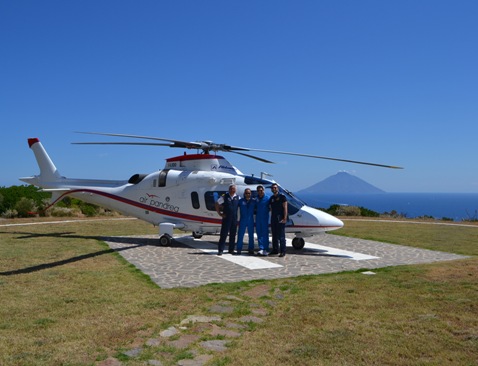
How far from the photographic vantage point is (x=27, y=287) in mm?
7410

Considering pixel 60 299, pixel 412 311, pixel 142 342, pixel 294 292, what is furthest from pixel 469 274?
pixel 60 299

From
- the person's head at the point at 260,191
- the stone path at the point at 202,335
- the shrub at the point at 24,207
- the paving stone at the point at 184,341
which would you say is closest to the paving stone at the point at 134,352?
the stone path at the point at 202,335

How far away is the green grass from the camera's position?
173 inches

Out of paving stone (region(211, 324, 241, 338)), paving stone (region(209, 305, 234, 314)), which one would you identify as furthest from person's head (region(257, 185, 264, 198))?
paving stone (region(211, 324, 241, 338))

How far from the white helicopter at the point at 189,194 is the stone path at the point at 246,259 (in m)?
0.72

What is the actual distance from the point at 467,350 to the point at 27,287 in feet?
22.8

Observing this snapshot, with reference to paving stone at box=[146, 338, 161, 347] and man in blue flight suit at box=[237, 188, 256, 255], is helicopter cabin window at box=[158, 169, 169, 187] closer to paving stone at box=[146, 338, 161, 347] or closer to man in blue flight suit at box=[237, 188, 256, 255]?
man in blue flight suit at box=[237, 188, 256, 255]

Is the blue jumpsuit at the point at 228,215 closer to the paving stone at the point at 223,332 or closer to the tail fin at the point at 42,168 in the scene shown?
the paving stone at the point at 223,332

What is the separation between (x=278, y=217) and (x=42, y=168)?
1033 centimetres

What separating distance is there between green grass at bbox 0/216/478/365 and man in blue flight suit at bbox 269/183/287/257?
273 cm

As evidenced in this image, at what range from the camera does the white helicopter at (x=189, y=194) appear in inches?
476

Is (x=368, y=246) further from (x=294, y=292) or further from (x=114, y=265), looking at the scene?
(x=114, y=265)

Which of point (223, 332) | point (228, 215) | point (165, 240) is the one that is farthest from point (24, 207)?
point (223, 332)

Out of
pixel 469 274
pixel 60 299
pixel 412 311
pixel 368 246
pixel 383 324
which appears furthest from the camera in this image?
pixel 368 246
